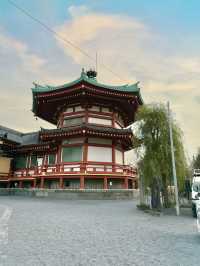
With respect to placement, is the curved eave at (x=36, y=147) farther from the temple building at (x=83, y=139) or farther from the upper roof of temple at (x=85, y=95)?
the upper roof of temple at (x=85, y=95)

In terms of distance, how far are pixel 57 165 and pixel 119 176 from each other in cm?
657

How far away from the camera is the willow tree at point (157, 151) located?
533 inches

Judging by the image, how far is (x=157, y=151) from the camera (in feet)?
45.1

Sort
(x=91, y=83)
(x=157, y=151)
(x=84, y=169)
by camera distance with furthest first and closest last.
Result: (x=91, y=83) → (x=84, y=169) → (x=157, y=151)

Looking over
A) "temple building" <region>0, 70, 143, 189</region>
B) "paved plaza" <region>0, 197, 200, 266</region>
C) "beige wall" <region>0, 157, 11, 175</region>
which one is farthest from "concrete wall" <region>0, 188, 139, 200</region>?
"paved plaza" <region>0, 197, 200, 266</region>

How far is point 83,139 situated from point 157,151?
10.8m

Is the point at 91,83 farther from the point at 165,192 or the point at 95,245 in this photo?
the point at 95,245

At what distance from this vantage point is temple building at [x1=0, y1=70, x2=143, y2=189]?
22.5 m

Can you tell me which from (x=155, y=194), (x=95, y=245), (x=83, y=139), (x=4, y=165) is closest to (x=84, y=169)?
(x=83, y=139)

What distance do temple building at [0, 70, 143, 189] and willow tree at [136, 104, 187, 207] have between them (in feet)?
25.8

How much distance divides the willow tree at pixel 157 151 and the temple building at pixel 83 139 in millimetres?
7876

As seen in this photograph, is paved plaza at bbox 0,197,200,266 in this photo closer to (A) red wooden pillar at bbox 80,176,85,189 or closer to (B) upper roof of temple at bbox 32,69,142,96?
(A) red wooden pillar at bbox 80,176,85,189

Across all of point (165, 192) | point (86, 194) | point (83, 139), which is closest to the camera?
point (165, 192)

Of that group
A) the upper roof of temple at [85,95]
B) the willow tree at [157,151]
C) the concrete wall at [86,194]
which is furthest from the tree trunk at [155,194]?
the upper roof of temple at [85,95]
